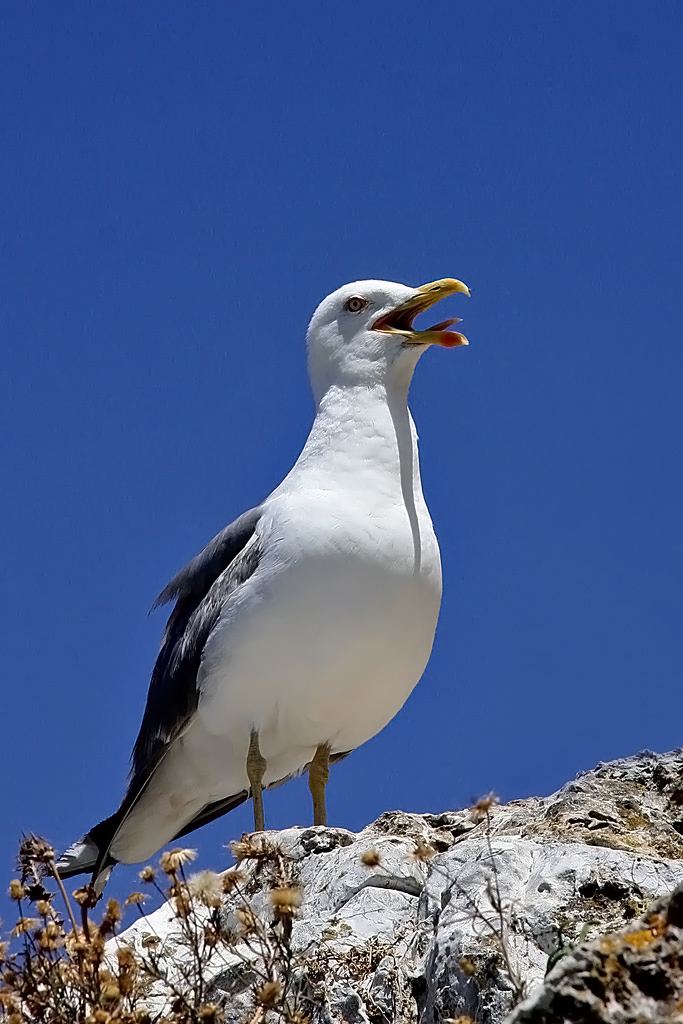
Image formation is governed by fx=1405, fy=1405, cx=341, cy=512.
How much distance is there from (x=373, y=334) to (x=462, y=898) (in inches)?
170

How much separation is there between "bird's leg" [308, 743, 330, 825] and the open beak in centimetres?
254

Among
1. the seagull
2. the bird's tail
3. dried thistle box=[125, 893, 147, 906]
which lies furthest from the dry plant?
the bird's tail

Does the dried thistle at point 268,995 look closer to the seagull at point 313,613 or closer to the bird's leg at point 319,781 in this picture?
the seagull at point 313,613

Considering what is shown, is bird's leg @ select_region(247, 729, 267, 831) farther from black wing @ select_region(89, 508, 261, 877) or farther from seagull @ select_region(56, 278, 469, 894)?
black wing @ select_region(89, 508, 261, 877)

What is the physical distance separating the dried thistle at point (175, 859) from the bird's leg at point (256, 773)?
3338 millimetres

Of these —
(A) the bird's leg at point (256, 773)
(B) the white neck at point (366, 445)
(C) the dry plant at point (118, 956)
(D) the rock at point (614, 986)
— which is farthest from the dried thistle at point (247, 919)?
(B) the white neck at point (366, 445)

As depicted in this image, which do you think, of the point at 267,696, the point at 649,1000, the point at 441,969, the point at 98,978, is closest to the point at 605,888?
the point at 441,969

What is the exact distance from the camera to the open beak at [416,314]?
27.9 feet

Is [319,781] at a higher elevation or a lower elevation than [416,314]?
lower

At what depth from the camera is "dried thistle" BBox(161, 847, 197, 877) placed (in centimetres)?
424

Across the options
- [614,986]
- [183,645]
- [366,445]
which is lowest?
[614,986]

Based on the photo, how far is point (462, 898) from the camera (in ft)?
16.6

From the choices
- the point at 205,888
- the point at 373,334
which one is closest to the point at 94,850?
the point at 373,334

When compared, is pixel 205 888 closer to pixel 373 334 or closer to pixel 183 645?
pixel 183 645
